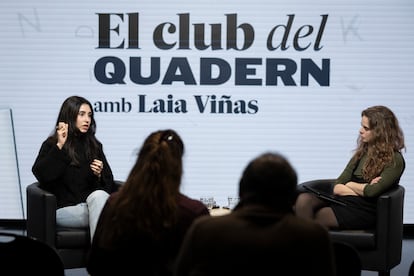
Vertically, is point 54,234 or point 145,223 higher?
point 145,223

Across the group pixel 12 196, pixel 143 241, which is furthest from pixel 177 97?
pixel 143 241

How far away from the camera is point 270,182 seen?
102 inches

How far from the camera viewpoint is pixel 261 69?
21.4ft

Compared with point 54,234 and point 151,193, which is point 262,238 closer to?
point 151,193

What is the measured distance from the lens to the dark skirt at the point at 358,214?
504 cm

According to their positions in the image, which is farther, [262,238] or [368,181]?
[368,181]

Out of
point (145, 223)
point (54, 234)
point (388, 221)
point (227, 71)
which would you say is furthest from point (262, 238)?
point (227, 71)

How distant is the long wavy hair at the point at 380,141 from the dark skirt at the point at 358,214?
18 centimetres

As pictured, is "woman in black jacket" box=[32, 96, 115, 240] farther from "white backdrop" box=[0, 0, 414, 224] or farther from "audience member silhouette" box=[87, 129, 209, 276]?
"audience member silhouette" box=[87, 129, 209, 276]

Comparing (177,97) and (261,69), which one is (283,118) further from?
(177,97)

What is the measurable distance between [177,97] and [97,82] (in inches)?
26.2

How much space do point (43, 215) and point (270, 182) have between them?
2721 millimetres

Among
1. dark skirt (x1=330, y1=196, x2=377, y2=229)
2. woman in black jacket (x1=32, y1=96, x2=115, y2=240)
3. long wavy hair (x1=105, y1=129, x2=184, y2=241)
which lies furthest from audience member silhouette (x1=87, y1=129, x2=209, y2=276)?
dark skirt (x1=330, y1=196, x2=377, y2=229)

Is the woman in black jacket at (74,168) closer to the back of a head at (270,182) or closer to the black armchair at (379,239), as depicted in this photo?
the black armchair at (379,239)
